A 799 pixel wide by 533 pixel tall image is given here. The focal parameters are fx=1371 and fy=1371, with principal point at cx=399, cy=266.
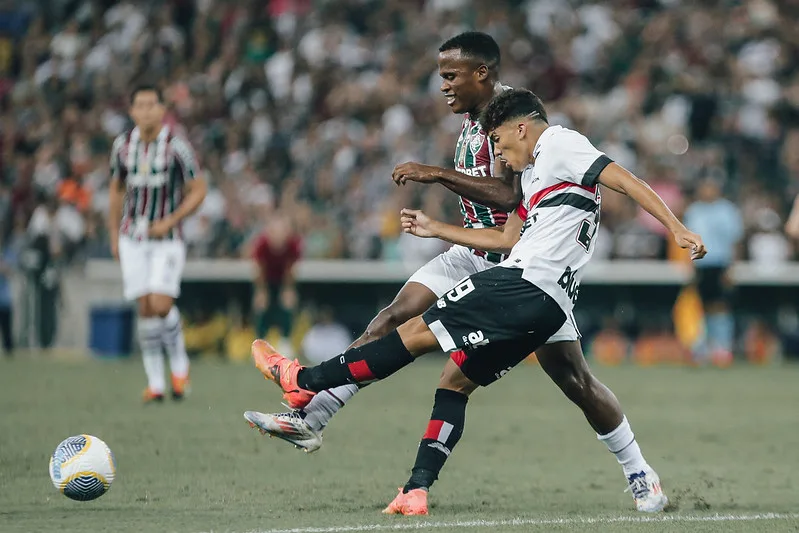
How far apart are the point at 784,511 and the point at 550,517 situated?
121 cm

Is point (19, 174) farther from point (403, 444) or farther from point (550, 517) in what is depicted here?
point (550, 517)

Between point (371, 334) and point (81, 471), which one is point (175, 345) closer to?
A: point (371, 334)

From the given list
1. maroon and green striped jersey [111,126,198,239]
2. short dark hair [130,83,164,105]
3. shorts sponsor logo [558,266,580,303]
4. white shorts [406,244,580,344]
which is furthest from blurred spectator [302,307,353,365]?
shorts sponsor logo [558,266,580,303]

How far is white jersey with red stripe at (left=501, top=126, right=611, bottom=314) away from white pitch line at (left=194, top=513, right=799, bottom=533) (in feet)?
3.21

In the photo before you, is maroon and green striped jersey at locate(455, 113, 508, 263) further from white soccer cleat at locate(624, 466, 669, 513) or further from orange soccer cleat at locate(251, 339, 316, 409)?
white soccer cleat at locate(624, 466, 669, 513)

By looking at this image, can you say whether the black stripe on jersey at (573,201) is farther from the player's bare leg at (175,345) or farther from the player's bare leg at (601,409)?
the player's bare leg at (175,345)

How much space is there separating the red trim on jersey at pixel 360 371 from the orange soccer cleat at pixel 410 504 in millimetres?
583

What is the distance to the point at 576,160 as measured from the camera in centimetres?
621

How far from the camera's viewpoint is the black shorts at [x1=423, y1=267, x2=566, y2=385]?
20.4ft

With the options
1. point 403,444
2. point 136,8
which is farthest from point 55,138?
point 403,444

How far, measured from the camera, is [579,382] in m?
6.71

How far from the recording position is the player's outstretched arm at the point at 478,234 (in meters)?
6.54

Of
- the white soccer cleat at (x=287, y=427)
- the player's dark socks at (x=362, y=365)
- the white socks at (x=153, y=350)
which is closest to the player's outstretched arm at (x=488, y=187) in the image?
the player's dark socks at (x=362, y=365)

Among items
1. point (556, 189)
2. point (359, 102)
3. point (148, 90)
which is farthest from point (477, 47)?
point (359, 102)
